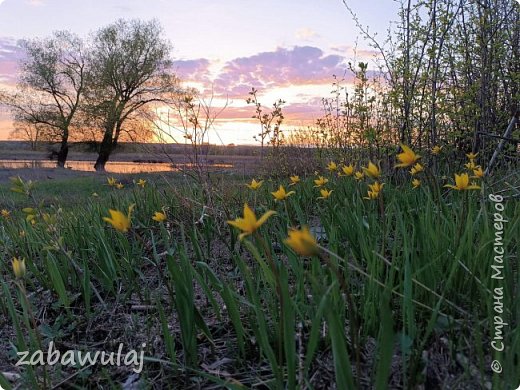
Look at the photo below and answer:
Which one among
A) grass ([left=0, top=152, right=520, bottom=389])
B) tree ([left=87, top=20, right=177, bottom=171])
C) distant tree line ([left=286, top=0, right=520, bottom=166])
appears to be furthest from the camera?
tree ([left=87, top=20, right=177, bottom=171])

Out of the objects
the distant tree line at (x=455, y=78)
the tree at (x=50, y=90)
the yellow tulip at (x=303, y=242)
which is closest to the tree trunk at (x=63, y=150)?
the tree at (x=50, y=90)

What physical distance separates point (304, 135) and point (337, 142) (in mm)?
2747

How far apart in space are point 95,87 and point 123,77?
1.97 meters

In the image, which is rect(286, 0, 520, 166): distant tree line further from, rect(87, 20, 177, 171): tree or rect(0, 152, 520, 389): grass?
rect(87, 20, 177, 171): tree

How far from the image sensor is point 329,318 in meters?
0.84

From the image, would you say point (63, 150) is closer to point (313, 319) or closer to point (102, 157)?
point (102, 157)

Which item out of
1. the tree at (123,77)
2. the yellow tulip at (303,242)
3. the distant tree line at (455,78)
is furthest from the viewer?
the tree at (123,77)

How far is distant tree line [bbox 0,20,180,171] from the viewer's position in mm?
27906

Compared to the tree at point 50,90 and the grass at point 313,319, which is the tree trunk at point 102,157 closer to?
the tree at point 50,90

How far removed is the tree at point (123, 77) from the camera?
2753cm

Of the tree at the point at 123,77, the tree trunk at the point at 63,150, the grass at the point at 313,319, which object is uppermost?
the tree at the point at 123,77

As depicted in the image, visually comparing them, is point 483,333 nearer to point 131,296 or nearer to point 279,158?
point 131,296

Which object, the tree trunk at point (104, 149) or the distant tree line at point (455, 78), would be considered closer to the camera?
the distant tree line at point (455, 78)

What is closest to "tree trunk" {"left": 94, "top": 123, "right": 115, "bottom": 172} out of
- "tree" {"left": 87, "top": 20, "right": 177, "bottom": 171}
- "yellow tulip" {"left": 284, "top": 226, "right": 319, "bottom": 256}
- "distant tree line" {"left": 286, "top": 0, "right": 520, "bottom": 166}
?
"tree" {"left": 87, "top": 20, "right": 177, "bottom": 171}
